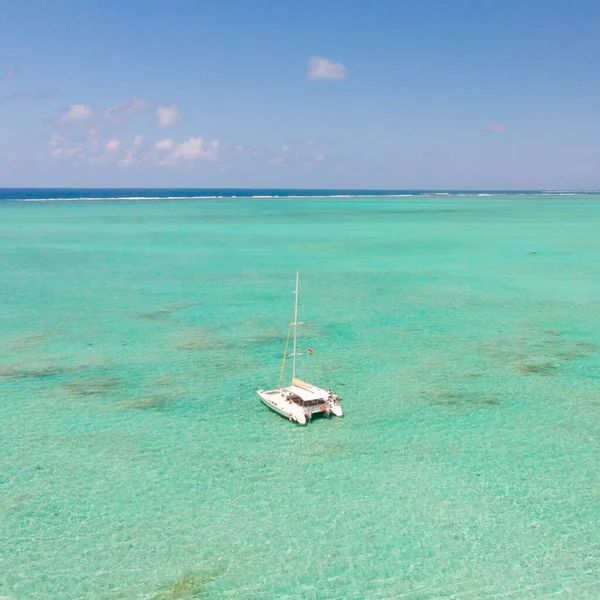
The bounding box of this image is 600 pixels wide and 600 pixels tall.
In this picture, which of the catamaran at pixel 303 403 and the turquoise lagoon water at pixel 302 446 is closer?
the turquoise lagoon water at pixel 302 446

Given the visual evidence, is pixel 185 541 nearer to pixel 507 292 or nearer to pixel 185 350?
pixel 185 350

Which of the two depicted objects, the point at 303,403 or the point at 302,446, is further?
the point at 303,403

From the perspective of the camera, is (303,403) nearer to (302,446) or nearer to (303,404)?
(303,404)

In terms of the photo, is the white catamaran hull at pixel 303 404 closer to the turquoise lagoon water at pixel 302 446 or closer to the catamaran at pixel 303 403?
the catamaran at pixel 303 403

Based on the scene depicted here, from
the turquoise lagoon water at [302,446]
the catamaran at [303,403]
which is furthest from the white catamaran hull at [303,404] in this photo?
the turquoise lagoon water at [302,446]

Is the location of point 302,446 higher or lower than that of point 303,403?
lower

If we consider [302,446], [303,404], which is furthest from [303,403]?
[302,446]

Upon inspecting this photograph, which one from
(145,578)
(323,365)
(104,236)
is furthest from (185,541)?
(104,236)

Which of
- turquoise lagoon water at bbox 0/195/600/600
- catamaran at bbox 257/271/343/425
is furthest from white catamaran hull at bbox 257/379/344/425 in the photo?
turquoise lagoon water at bbox 0/195/600/600
